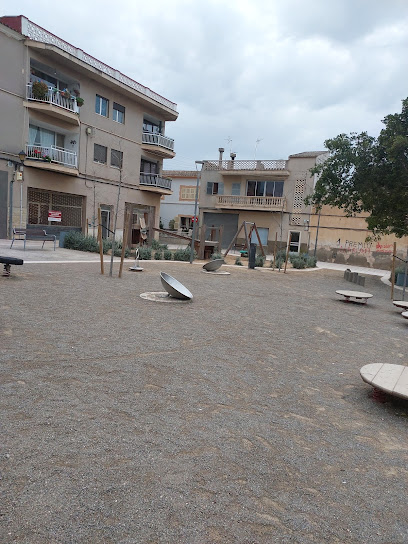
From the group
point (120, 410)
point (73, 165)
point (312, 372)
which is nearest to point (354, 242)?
point (73, 165)

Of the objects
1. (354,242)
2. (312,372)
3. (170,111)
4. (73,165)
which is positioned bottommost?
(312,372)

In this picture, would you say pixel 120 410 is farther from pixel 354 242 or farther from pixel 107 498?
pixel 354 242

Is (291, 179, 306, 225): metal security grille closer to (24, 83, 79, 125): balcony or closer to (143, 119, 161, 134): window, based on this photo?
(143, 119, 161, 134): window

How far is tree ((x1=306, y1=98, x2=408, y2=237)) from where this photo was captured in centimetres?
1563

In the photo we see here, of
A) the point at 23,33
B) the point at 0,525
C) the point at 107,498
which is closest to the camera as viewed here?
the point at 0,525

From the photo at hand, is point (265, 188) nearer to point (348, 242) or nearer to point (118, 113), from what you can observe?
point (348, 242)

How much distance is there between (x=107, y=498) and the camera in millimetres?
2586

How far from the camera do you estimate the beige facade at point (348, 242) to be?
29.8m

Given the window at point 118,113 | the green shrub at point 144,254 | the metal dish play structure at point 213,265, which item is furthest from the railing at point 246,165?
the metal dish play structure at point 213,265

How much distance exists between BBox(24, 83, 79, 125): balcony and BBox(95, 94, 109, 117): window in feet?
8.20

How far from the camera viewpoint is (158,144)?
3070 cm

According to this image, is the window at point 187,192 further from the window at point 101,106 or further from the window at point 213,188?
the window at point 101,106

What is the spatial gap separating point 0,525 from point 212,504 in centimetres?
124

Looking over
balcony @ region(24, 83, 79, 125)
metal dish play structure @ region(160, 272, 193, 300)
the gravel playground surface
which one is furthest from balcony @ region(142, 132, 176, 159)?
the gravel playground surface
